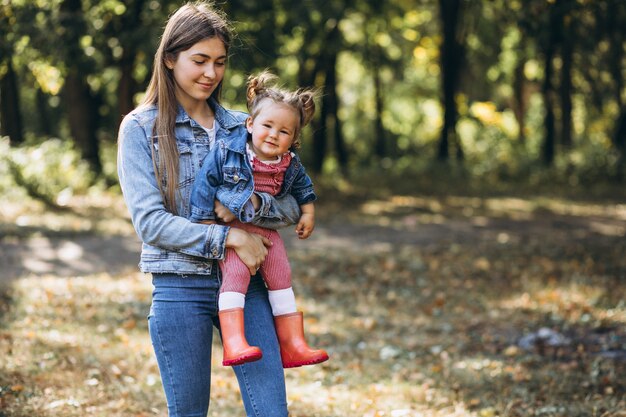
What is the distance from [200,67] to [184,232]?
64 centimetres

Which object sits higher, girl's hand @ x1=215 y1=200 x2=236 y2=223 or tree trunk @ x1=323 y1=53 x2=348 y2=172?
tree trunk @ x1=323 y1=53 x2=348 y2=172

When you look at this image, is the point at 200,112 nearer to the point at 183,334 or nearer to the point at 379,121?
the point at 183,334

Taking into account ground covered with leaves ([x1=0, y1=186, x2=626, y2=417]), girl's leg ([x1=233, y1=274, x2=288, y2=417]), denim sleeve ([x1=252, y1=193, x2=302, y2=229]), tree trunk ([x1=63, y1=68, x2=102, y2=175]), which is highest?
tree trunk ([x1=63, y1=68, x2=102, y2=175])

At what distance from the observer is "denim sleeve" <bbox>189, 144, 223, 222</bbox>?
10.0 ft

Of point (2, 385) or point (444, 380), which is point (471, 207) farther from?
point (2, 385)

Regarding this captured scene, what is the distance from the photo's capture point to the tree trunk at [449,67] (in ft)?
71.8

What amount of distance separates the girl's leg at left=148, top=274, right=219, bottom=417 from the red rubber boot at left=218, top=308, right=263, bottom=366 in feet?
0.32

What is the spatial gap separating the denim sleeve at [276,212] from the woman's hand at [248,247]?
0.08 m

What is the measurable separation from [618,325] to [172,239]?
19.4ft

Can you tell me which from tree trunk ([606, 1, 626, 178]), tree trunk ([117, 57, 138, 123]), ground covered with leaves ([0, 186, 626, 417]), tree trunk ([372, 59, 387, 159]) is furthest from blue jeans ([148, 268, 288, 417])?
tree trunk ([372, 59, 387, 159])

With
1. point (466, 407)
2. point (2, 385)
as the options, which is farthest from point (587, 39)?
point (2, 385)

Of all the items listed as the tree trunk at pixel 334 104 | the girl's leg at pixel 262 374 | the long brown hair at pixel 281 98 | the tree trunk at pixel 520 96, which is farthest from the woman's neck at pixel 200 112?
the tree trunk at pixel 520 96

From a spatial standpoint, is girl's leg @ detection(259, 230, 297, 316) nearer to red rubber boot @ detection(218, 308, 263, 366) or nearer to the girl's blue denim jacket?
the girl's blue denim jacket

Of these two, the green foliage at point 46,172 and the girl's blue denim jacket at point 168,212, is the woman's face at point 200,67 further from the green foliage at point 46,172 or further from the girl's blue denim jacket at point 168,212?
the green foliage at point 46,172
